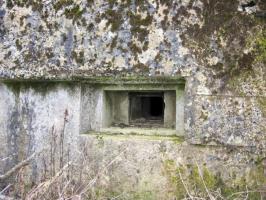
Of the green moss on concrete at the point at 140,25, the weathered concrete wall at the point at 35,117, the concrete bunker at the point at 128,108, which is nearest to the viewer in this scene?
the green moss on concrete at the point at 140,25

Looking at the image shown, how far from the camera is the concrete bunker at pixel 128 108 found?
3658mm

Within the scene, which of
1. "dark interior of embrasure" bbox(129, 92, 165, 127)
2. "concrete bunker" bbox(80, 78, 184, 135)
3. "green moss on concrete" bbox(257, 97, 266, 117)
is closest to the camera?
"green moss on concrete" bbox(257, 97, 266, 117)

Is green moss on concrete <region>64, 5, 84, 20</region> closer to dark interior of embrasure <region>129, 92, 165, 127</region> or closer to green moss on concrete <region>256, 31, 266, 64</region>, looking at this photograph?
dark interior of embrasure <region>129, 92, 165, 127</region>

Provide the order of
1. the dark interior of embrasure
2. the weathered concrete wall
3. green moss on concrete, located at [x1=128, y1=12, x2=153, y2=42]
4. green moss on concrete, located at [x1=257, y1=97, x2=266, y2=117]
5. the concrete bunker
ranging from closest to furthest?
green moss on concrete, located at [x1=257, y1=97, x2=266, y2=117] → green moss on concrete, located at [x1=128, y1=12, x2=153, y2=42] → the concrete bunker → the weathered concrete wall → the dark interior of embrasure

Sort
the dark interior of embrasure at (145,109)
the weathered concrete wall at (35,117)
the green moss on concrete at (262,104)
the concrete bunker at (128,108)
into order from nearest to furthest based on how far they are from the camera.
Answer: the green moss on concrete at (262,104) → the concrete bunker at (128,108) → the weathered concrete wall at (35,117) → the dark interior of embrasure at (145,109)

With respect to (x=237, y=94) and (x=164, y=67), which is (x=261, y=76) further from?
(x=164, y=67)

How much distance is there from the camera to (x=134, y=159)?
3.59 m

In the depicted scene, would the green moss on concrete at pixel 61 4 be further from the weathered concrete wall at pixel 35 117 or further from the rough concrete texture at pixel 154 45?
the weathered concrete wall at pixel 35 117

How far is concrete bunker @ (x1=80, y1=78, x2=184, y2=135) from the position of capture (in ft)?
12.0

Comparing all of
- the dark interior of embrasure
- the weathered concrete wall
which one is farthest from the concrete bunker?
the weathered concrete wall

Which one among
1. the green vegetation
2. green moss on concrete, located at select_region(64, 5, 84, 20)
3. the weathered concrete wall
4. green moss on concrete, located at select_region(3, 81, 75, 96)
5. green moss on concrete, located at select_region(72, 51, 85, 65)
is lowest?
the green vegetation

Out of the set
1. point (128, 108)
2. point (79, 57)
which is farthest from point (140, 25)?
point (128, 108)

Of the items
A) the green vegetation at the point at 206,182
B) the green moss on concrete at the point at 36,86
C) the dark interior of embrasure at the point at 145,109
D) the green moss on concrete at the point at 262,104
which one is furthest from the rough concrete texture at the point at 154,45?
the dark interior of embrasure at the point at 145,109

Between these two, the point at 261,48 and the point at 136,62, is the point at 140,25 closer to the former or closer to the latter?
the point at 136,62
